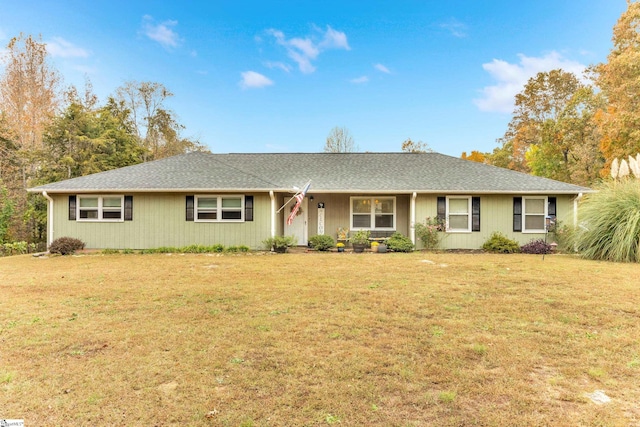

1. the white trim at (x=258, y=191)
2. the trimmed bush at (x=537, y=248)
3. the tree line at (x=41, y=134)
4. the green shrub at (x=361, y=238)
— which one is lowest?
the trimmed bush at (x=537, y=248)

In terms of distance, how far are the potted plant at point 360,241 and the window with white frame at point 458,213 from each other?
129 inches

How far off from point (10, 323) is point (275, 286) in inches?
151

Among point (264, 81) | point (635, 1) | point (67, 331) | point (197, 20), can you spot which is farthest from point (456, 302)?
point (635, 1)

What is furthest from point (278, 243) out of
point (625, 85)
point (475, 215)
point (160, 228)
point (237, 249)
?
point (625, 85)

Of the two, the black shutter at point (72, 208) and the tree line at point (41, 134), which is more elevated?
the tree line at point (41, 134)

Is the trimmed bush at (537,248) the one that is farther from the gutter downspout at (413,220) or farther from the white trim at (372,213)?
the white trim at (372,213)

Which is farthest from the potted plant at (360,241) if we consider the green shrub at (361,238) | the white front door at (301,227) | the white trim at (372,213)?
the white front door at (301,227)

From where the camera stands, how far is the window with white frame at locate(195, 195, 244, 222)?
13.1m

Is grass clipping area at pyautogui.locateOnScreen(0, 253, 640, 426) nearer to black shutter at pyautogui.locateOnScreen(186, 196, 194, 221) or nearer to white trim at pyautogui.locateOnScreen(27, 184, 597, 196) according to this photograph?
white trim at pyautogui.locateOnScreen(27, 184, 597, 196)

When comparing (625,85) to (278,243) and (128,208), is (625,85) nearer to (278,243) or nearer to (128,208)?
(278,243)

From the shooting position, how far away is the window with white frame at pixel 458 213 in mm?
13383

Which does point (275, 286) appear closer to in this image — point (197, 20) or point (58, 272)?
point (58, 272)

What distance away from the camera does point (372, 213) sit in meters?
14.4

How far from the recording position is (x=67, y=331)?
4.13 meters
